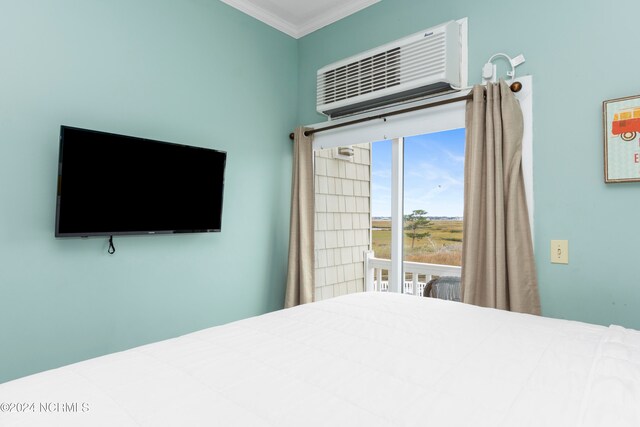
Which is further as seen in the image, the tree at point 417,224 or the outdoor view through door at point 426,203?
the tree at point 417,224

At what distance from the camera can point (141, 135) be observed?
2.15m

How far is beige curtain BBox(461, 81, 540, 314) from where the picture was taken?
1848 mm

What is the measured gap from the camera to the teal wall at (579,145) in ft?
5.46

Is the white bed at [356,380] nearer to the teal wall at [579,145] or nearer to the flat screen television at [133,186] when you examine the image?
the teal wall at [579,145]

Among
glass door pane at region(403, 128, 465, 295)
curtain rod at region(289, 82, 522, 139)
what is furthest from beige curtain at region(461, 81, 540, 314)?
glass door pane at region(403, 128, 465, 295)

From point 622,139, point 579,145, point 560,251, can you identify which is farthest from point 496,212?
point 622,139

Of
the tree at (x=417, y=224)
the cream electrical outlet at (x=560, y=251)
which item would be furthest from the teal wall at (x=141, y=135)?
the cream electrical outlet at (x=560, y=251)

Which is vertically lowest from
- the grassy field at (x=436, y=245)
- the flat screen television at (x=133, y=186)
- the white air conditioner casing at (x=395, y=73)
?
the grassy field at (x=436, y=245)

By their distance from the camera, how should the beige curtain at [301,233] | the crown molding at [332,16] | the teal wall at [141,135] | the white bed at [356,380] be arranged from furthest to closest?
the beige curtain at [301,233]
the crown molding at [332,16]
the teal wall at [141,135]
the white bed at [356,380]

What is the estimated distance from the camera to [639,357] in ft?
3.20

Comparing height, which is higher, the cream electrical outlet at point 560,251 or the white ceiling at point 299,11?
the white ceiling at point 299,11

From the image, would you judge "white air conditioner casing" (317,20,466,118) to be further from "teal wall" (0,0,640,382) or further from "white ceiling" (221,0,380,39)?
"white ceiling" (221,0,380,39)

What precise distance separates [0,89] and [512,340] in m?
2.36

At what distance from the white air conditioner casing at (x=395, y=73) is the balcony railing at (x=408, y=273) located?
3.69ft
